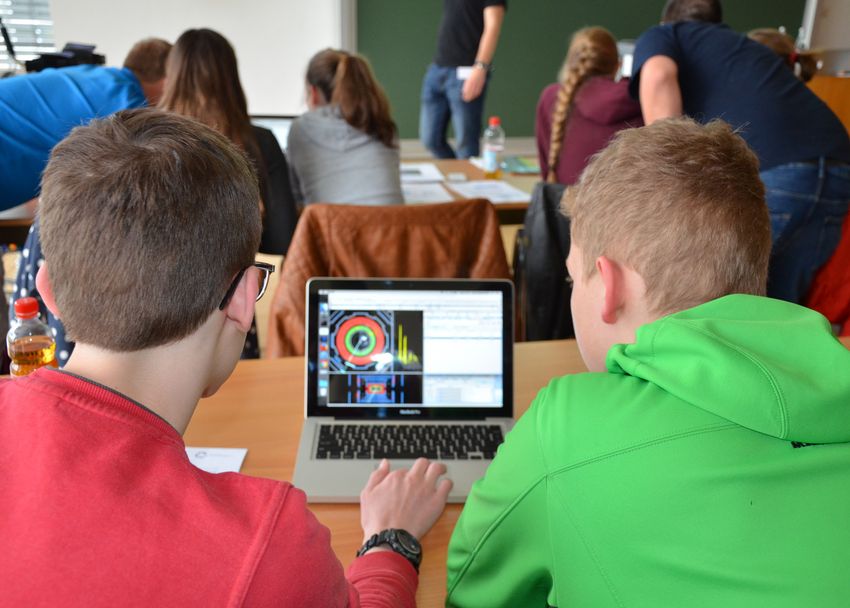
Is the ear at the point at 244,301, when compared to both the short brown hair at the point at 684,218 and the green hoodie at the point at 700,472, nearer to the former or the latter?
the green hoodie at the point at 700,472

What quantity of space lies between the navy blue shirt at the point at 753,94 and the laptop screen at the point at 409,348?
1.15 m

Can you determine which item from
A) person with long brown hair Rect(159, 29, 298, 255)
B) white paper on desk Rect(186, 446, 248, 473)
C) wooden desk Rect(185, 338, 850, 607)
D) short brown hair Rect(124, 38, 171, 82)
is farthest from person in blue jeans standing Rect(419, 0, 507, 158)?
white paper on desk Rect(186, 446, 248, 473)

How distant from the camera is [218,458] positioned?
3.80 ft

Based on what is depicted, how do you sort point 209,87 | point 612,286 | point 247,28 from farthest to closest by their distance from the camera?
1. point 247,28
2. point 209,87
3. point 612,286

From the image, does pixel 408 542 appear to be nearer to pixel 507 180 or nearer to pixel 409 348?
pixel 409 348

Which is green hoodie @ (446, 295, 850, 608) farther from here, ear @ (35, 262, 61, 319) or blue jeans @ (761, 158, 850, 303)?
blue jeans @ (761, 158, 850, 303)

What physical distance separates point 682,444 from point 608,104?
6.71 feet

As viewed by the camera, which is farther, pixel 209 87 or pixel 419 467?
pixel 209 87

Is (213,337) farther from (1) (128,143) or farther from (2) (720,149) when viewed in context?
(2) (720,149)

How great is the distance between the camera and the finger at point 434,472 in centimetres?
108

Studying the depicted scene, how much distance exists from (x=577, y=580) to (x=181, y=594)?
416 mm

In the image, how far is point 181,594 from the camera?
55cm

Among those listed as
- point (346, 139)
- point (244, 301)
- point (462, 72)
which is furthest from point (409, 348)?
point (462, 72)

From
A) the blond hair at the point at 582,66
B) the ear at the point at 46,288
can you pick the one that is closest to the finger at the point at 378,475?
the ear at the point at 46,288
